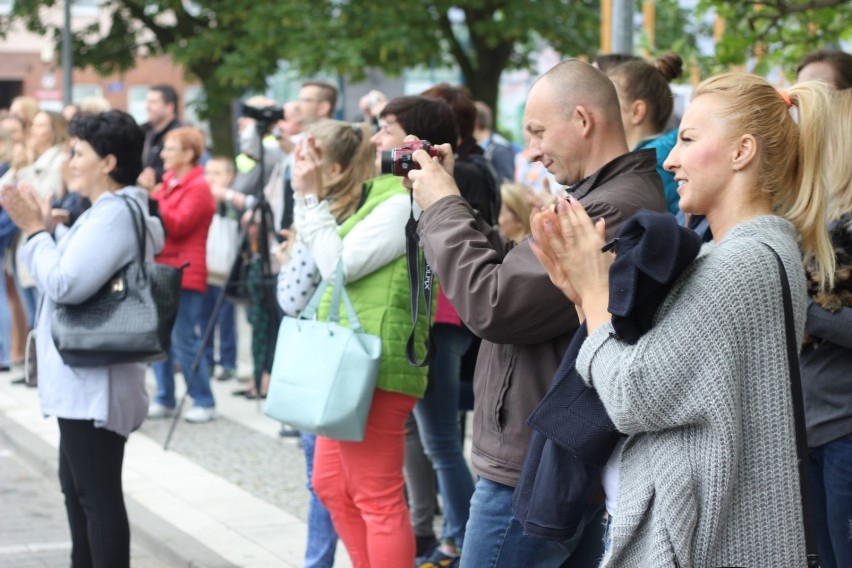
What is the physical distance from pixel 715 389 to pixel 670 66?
128 inches

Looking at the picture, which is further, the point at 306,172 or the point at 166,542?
the point at 166,542

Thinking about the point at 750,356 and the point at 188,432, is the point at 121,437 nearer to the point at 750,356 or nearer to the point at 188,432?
the point at 750,356

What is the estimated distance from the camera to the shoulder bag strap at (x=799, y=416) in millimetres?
2377

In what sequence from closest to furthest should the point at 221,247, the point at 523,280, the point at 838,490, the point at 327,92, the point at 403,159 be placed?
the point at 523,280 < the point at 403,159 < the point at 838,490 < the point at 327,92 < the point at 221,247

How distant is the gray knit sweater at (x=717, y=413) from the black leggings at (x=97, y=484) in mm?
2709

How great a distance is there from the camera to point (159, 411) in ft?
29.5

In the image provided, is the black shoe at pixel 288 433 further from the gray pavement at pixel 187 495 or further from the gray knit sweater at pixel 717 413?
the gray knit sweater at pixel 717 413

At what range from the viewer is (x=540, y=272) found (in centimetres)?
308

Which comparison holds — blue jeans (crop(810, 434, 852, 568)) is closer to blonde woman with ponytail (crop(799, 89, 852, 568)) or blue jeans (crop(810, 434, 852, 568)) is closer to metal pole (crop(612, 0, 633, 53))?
blonde woman with ponytail (crop(799, 89, 852, 568))

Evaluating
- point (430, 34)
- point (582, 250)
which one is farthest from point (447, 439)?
point (430, 34)

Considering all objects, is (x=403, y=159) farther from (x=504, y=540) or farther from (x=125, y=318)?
(x=125, y=318)

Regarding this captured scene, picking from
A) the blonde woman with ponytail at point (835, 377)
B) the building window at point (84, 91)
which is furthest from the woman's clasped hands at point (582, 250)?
Result: the building window at point (84, 91)

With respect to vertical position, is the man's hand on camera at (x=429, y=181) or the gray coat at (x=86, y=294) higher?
the man's hand on camera at (x=429, y=181)

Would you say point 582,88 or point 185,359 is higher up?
point 582,88
